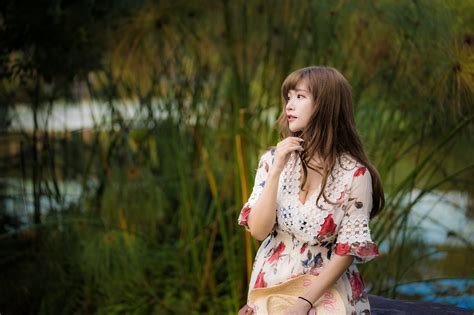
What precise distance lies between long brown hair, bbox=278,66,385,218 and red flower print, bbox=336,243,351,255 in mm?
97

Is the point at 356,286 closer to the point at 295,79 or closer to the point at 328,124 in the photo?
the point at 328,124

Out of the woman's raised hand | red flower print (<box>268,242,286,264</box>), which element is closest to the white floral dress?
red flower print (<box>268,242,286,264</box>)

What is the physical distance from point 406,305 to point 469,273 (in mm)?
897

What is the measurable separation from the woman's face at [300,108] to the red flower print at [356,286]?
0.36m

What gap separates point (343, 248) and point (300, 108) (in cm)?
31

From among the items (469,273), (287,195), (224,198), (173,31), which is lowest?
(469,273)

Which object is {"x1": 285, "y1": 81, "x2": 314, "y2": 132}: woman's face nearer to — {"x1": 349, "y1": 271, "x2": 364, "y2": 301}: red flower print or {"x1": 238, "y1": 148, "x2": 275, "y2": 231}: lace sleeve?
{"x1": 238, "y1": 148, "x2": 275, "y2": 231}: lace sleeve

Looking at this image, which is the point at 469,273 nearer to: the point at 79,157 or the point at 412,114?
the point at 412,114

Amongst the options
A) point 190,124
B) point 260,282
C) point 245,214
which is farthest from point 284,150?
point 190,124

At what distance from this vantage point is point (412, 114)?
3039 millimetres

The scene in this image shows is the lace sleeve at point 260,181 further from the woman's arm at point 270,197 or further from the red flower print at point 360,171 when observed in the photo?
the red flower print at point 360,171

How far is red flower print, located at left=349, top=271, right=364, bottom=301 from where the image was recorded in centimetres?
184

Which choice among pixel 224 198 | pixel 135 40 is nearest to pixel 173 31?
pixel 135 40

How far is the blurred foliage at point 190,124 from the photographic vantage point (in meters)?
3.02
